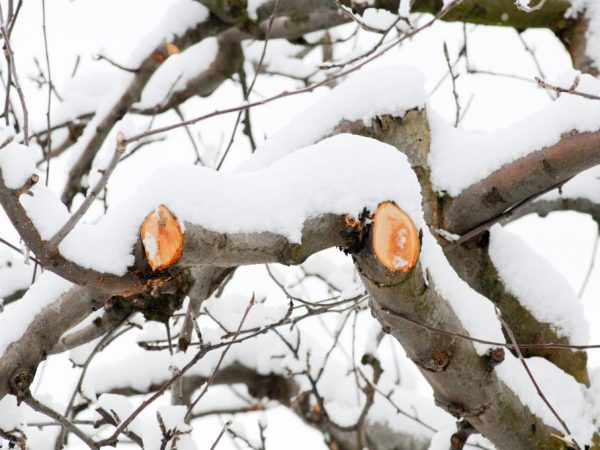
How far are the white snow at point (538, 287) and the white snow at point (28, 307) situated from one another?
1448 mm

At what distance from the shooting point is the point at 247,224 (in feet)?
4.18

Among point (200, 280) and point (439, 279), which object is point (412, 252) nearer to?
point (439, 279)

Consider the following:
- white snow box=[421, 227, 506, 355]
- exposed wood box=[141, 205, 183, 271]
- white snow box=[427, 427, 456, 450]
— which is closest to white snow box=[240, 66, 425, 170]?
white snow box=[421, 227, 506, 355]

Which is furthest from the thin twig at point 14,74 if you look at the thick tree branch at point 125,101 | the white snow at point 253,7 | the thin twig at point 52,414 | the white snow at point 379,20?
the white snow at point 253,7

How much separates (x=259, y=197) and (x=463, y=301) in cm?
69

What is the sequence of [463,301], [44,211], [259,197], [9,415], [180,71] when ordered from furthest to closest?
[180,71] < [463,301] < [9,415] < [259,197] < [44,211]

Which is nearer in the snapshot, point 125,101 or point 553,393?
point 553,393

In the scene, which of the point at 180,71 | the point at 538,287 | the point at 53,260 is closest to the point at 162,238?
the point at 53,260

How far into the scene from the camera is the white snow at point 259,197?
1.19 m

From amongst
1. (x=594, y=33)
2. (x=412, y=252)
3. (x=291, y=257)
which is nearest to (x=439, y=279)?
(x=412, y=252)

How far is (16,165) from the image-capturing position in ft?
3.54

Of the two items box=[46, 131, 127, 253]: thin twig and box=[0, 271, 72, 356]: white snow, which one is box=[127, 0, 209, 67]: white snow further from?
box=[46, 131, 127, 253]: thin twig

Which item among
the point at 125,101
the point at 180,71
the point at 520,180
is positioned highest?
the point at 180,71

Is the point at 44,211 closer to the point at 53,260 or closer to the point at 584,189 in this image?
the point at 53,260
